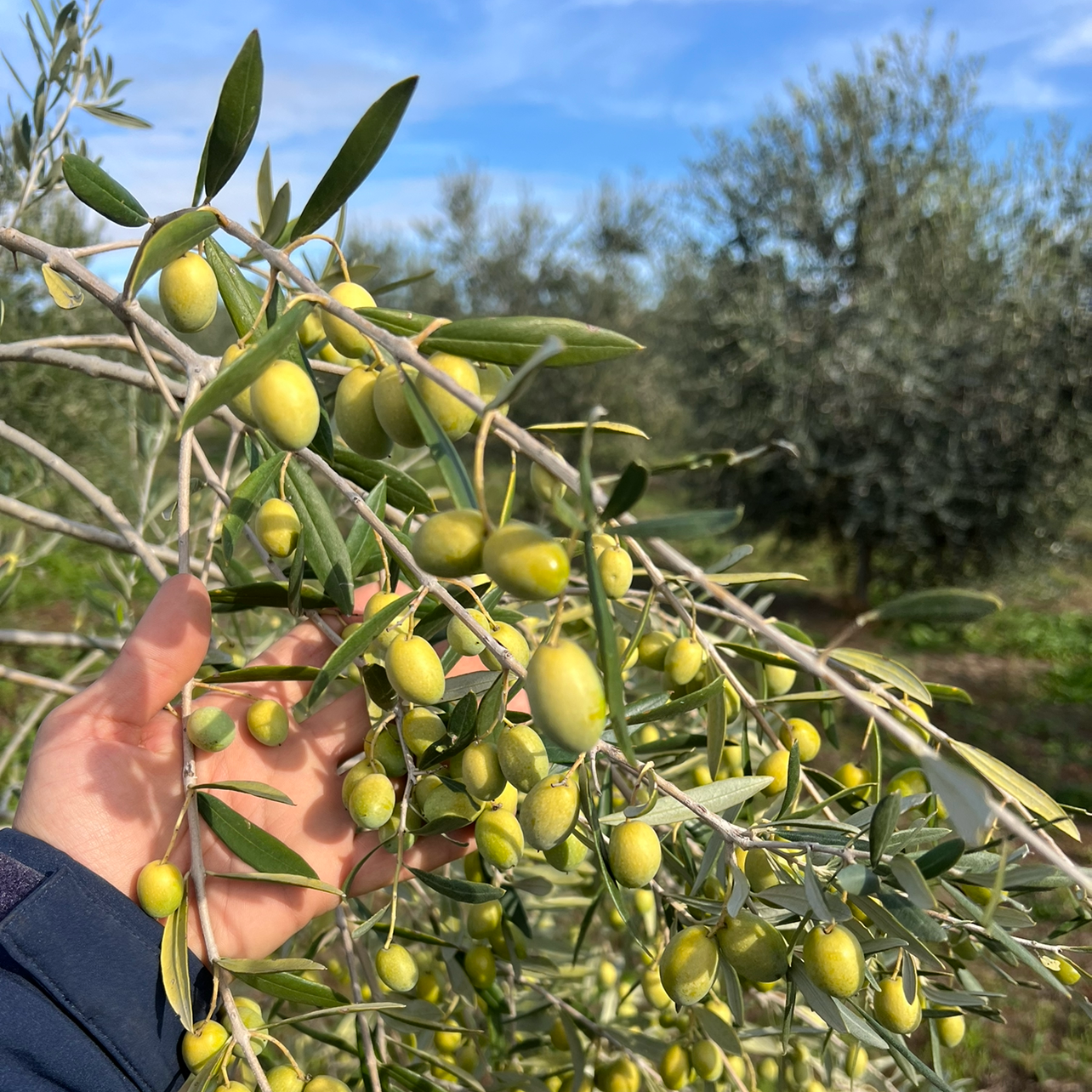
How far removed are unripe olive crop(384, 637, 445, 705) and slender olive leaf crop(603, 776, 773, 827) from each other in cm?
20

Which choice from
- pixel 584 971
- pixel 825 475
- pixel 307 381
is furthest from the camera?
pixel 825 475

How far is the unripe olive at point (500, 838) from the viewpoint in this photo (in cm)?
76

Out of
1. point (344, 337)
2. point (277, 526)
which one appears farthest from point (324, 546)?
point (344, 337)

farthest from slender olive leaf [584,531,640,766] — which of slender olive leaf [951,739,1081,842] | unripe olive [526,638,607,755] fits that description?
slender olive leaf [951,739,1081,842]

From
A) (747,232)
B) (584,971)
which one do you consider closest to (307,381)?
(584,971)

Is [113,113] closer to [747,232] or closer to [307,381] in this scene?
[307,381]

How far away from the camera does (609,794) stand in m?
1.00

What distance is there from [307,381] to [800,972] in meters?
0.62

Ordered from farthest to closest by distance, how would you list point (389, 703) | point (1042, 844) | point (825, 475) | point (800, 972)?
point (825, 475) < point (389, 703) < point (800, 972) < point (1042, 844)

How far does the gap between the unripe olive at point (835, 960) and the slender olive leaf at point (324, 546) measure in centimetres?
51

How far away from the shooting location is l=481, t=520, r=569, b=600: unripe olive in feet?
1.42

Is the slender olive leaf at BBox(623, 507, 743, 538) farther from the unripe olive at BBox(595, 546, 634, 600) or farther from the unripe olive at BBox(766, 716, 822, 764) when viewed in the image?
the unripe olive at BBox(766, 716, 822, 764)

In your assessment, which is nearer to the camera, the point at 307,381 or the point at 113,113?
the point at 307,381

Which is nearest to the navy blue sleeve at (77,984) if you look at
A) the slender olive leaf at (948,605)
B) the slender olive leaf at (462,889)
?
the slender olive leaf at (462,889)
